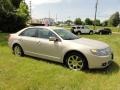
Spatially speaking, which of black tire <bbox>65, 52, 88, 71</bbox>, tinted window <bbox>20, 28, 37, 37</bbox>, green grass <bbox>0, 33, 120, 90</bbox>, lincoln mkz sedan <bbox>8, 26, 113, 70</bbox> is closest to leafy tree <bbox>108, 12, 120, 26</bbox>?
tinted window <bbox>20, 28, 37, 37</bbox>

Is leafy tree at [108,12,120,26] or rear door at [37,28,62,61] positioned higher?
leafy tree at [108,12,120,26]

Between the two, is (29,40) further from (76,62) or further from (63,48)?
(76,62)

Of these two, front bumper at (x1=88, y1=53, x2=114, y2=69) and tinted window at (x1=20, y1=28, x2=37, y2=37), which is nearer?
front bumper at (x1=88, y1=53, x2=114, y2=69)

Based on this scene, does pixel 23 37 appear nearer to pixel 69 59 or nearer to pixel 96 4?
pixel 69 59

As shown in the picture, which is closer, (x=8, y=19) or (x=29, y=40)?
(x=29, y=40)

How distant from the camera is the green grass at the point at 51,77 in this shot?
21.1ft

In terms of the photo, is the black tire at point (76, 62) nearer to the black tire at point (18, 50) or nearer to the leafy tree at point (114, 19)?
the black tire at point (18, 50)

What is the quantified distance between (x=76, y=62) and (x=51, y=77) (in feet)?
4.19

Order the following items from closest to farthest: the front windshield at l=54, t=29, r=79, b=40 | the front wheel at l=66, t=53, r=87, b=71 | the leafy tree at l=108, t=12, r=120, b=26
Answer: the front wheel at l=66, t=53, r=87, b=71 → the front windshield at l=54, t=29, r=79, b=40 → the leafy tree at l=108, t=12, r=120, b=26

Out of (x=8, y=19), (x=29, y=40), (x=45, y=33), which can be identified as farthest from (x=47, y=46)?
(x=8, y=19)

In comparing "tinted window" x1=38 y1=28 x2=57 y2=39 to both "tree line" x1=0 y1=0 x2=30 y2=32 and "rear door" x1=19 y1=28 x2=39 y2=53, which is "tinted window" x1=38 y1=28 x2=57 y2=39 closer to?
"rear door" x1=19 y1=28 x2=39 y2=53

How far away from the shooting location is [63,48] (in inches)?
332

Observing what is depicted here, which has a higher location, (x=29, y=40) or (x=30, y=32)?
(x=30, y=32)

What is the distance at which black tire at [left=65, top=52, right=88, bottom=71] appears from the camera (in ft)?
26.2
